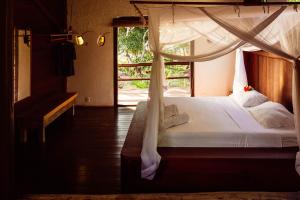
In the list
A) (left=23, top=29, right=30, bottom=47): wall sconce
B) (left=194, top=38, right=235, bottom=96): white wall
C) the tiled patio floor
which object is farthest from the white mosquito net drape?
the tiled patio floor

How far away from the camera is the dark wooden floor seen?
3359 mm

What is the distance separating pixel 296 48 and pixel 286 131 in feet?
2.73

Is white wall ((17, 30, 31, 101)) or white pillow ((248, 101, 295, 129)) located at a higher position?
white wall ((17, 30, 31, 101))

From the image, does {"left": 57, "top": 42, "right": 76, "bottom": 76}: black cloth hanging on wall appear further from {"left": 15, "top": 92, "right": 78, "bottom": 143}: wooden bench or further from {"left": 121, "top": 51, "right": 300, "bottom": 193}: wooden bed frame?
{"left": 121, "top": 51, "right": 300, "bottom": 193}: wooden bed frame

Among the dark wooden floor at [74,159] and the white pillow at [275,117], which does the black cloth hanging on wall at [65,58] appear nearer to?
the dark wooden floor at [74,159]

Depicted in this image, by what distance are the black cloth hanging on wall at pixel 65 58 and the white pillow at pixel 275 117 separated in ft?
14.4

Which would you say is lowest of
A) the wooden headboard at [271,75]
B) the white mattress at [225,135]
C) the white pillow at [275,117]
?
the white mattress at [225,135]

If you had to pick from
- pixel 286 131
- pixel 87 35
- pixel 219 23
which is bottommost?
pixel 286 131

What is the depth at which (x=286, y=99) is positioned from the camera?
13.8ft

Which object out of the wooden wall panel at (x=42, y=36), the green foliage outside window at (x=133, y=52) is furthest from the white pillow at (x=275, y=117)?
the green foliage outside window at (x=133, y=52)

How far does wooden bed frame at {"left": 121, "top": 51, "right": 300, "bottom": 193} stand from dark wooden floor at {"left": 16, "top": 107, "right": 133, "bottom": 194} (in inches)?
11.6

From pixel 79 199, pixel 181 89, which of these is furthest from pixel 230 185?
pixel 181 89

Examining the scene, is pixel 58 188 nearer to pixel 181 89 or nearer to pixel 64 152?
pixel 64 152

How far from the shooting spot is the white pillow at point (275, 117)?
141 inches
